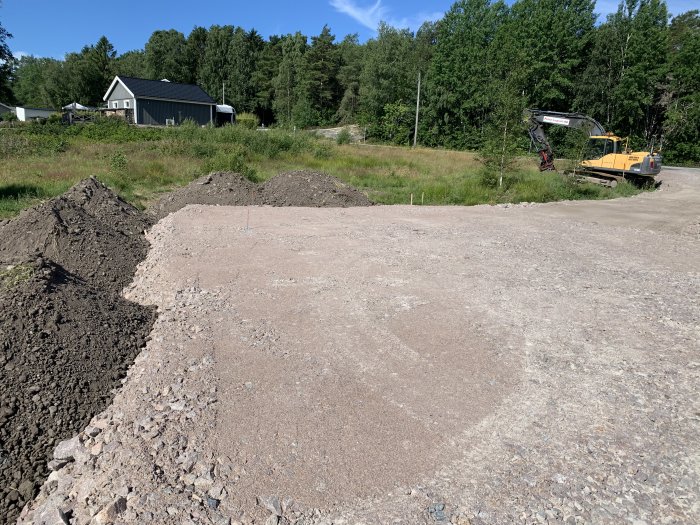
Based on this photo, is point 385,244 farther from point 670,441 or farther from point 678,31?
point 678,31

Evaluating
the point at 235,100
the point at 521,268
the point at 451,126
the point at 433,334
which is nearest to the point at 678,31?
the point at 451,126

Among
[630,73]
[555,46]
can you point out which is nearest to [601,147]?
[630,73]

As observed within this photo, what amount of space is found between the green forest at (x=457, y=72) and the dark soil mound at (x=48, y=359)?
2707cm

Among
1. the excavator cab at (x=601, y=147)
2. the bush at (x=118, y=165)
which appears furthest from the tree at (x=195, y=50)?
the excavator cab at (x=601, y=147)

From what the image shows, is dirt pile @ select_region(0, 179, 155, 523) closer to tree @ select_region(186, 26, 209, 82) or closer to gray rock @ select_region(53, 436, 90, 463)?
gray rock @ select_region(53, 436, 90, 463)

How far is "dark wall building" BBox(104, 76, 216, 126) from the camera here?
148 feet

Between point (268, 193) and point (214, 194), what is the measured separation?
158cm

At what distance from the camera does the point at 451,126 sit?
5338 centimetres

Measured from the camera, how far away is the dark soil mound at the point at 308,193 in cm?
1476

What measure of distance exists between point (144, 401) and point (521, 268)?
6.40 m

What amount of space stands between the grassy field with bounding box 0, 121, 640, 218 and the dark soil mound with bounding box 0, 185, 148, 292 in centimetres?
382

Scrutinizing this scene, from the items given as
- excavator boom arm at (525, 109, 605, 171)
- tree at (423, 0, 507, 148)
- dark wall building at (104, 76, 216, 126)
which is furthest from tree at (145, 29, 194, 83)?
excavator boom arm at (525, 109, 605, 171)

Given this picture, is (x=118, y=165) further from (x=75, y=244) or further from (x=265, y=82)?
(x=265, y=82)

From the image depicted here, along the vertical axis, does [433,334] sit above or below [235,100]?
below
